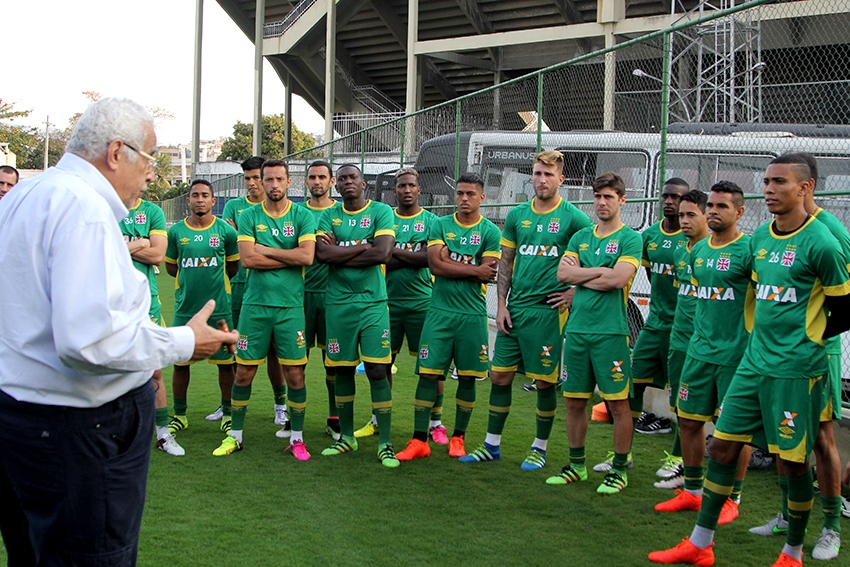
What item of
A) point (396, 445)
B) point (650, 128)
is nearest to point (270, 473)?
point (396, 445)

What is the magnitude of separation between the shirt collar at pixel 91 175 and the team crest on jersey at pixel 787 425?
3.20 m

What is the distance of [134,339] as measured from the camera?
2.27 meters

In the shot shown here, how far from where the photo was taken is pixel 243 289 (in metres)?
7.58

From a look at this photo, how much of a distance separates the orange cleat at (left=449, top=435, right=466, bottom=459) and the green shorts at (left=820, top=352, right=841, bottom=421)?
2832 millimetres

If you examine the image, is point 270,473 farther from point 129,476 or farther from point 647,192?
point 647,192

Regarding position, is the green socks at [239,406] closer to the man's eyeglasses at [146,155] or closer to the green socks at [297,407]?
the green socks at [297,407]

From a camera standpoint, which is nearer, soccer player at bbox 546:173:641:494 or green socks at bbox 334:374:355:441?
soccer player at bbox 546:173:641:494

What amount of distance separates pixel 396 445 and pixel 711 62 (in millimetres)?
8306

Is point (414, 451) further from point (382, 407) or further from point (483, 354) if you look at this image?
point (483, 354)

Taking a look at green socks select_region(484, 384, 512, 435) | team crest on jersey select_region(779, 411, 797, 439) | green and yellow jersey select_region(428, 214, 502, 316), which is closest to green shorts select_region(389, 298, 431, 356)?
green and yellow jersey select_region(428, 214, 502, 316)

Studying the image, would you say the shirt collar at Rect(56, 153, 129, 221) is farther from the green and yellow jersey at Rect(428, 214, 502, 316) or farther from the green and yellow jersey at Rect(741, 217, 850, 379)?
the green and yellow jersey at Rect(428, 214, 502, 316)

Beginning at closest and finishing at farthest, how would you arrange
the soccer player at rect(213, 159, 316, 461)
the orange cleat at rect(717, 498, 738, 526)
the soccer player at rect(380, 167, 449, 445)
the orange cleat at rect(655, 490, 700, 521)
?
the orange cleat at rect(717, 498, 738, 526)
the orange cleat at rect(655, 490, 700, 521)
the soccer player at rect(213, 159, 316, 461)
the soccer player at rect(380, 167, 449, 445)

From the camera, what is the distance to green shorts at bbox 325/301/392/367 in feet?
20.3

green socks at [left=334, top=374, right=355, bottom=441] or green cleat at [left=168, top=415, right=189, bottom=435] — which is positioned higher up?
green socks at [left=334, top=374, right=355, bottom=441]
